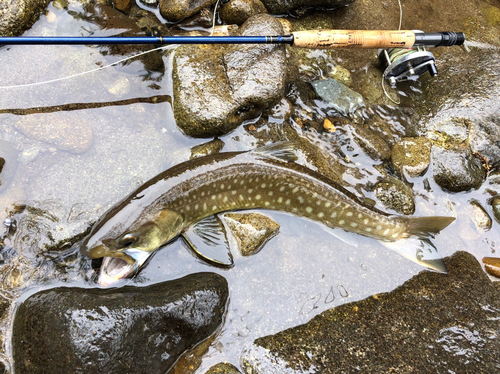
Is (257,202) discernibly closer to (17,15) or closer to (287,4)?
(287,4)

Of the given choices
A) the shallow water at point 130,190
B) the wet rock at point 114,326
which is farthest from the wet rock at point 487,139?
A: the wet rock at point 114,326

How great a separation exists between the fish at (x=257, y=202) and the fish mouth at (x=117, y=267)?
19cm

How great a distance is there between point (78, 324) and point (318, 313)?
2449 mm

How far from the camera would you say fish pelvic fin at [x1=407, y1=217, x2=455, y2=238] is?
12.9 ft

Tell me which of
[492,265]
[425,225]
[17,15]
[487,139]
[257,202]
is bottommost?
[492,265]

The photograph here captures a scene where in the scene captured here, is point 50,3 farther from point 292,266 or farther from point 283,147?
point 292,266

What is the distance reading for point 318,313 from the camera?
3688mm

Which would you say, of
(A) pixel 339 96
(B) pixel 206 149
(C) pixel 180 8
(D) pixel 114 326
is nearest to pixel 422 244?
(A) pixel 339 96

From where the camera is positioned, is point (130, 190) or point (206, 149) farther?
point (206, 149)

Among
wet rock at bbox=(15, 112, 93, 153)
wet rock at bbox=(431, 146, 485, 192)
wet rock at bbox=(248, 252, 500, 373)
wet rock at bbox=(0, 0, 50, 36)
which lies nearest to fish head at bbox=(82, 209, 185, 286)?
wet rock at bbox=(15, 112, 93, 153)

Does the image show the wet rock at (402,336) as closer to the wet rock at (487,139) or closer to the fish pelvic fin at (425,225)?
the fish pelvic fin at (425,225)

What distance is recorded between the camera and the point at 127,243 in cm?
333

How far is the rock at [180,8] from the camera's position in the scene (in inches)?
181

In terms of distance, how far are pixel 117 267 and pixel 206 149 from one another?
68.6 inches
